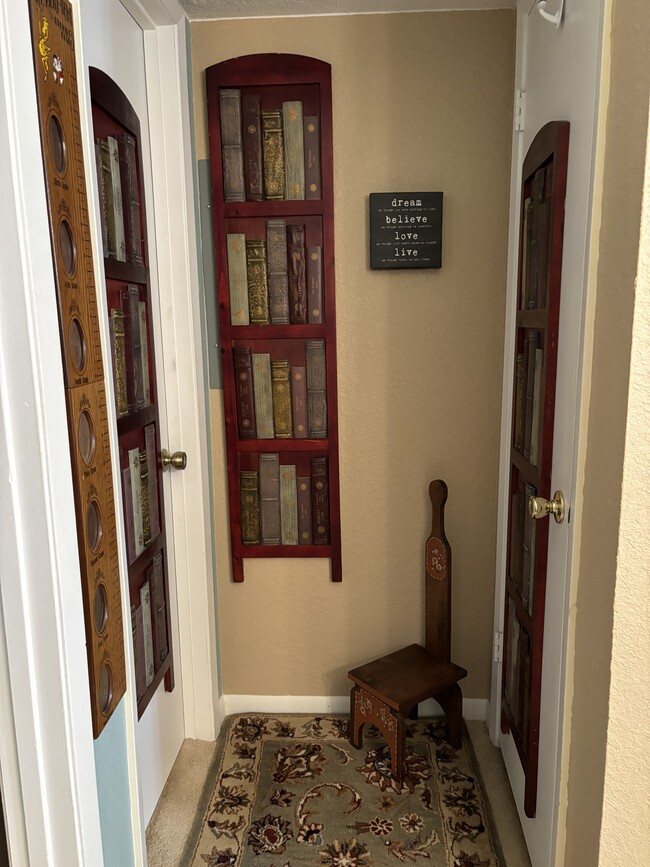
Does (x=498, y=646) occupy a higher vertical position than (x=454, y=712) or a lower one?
higher

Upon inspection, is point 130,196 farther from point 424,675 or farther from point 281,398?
point 424,675

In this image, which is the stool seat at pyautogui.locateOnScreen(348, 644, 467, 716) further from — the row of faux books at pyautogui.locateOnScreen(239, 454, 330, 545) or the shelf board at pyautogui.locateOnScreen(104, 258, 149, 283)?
the shelf board at pyautogui.locateOnScreen(104, 258, 149, 283)

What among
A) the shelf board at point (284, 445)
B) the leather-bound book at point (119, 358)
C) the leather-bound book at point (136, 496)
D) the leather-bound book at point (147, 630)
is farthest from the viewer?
the shelf board at point (284, 445)

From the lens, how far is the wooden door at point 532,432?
1531 mm

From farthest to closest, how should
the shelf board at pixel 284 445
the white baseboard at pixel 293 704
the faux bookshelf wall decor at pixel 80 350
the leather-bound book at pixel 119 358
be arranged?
the white baseboard at pixel 293 704 → the shelf board at pixel 284 445 → the leather-bound book at pixel 119 358 → the faux bookshelf wall decor at pixel 80 350

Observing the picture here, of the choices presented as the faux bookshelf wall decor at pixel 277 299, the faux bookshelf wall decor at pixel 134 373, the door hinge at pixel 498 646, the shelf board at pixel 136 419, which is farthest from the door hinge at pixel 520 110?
the door hinge at pixel 498 646

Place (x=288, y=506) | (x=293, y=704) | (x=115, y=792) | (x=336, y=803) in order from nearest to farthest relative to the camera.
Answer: (x=115, y=792), (x=336, y=803), (x=288, y=506), (x=293, y=704)

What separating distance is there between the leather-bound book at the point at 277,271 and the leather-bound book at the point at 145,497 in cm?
65

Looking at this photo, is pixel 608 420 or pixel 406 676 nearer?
pixel 608 420

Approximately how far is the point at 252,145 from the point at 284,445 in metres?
0.98

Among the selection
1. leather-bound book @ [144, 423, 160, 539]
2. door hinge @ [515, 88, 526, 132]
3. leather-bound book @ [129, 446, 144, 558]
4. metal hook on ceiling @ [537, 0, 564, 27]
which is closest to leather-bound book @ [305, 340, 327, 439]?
leather-bound book @ [144, 423, 160, 539]

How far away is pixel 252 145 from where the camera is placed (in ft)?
7.06

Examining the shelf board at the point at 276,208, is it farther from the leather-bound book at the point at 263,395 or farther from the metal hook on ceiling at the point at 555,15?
the metal hook on ceiling at the point at 555,15

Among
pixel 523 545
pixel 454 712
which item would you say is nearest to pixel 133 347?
pixel 523 545
